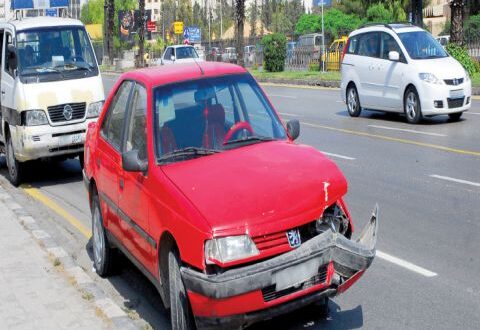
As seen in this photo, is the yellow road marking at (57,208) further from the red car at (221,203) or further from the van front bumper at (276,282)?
the van front bumper at (276,282)

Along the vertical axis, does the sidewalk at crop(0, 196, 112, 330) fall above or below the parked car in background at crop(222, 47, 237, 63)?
below

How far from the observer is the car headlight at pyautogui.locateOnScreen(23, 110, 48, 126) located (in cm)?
1315

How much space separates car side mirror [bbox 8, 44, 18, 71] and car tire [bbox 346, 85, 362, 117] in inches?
375

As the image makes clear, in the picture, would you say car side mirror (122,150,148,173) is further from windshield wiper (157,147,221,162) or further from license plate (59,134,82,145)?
license plate (59,134,82,145)

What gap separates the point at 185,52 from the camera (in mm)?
43344

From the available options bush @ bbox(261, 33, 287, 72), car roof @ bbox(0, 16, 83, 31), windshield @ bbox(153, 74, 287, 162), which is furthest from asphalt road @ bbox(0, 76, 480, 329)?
bush @ bbox(261, 33, 287, 72)

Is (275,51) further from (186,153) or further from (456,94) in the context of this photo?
(186,153)

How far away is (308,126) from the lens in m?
18.7

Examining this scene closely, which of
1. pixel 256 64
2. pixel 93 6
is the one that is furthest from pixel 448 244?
pixel 93 6

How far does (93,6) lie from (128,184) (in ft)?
430

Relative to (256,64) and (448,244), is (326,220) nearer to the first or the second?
(448,244)

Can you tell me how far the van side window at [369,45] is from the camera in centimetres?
1978

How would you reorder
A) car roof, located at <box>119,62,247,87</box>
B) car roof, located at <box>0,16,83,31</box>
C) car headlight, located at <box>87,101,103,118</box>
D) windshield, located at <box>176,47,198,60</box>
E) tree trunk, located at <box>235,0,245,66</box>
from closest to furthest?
car roof, located at <box>119,62,247,87</box>
car headlight, located at <box>87,101,103,118</box>
car roof, located at <box>0,16,83,31</box>
windshield, located at <box>176,47,198,60</box>
tree trunk, located at <box>235,0,245,66</box>

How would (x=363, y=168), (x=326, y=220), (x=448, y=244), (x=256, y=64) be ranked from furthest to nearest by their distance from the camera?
1. (x=256, y=64)
2. (x=363, y=168)
3. (x=448, y=244)
4. (x=326, y=220)
